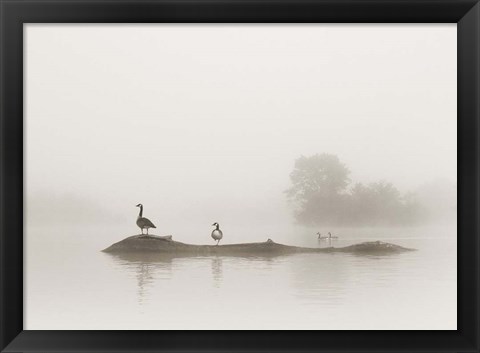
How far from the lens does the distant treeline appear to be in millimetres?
1490

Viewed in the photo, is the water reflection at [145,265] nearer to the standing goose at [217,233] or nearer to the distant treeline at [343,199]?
the standing goose at [217,233]

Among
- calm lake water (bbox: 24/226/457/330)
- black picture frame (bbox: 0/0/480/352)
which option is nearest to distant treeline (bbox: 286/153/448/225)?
calm lake water (bbox: 24/226/457/330)

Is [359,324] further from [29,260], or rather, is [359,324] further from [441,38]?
[29,260]

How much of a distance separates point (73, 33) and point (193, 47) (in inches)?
12.9

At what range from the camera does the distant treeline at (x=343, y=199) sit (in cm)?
149

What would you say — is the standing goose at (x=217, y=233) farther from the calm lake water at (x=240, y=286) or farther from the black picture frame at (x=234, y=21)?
the black picture frame at (x=234, y=21)

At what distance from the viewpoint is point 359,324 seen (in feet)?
4.82

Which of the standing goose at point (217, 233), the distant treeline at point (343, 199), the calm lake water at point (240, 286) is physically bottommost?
the calm lake water at point (240, 286)

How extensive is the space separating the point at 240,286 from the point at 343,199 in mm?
363

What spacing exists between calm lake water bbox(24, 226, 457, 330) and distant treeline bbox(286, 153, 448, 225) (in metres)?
0.03

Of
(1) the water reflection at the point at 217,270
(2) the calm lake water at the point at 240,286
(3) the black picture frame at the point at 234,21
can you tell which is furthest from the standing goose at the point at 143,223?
(3) the black picture frame at the point at 234,21

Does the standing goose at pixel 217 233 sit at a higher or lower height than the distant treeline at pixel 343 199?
lower

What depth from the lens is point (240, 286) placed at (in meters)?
1.48

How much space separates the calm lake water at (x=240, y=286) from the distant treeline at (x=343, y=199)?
0.03 metres
